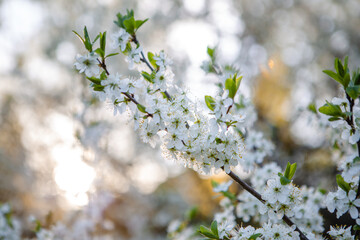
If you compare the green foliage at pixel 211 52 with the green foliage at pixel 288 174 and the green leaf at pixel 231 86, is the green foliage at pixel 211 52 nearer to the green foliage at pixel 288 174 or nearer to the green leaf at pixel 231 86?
the green leaf at pixel 231 86

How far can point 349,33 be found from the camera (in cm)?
590

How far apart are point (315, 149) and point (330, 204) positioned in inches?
118

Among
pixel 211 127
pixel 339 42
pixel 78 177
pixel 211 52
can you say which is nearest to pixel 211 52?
pixel 211 52

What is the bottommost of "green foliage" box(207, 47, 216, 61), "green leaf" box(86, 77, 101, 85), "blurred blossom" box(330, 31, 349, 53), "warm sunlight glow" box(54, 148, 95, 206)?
"green leaf" box(86, 77, 101, 85)

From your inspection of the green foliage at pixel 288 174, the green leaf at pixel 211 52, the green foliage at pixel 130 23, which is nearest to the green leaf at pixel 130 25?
the green foliage at pixel 130 23

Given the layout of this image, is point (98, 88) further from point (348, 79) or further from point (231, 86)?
point (348, 79)

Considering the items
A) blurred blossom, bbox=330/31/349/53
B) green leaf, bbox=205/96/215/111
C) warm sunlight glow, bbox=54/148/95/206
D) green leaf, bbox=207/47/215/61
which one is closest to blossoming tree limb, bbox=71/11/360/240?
green leaf, bbox=205/96/215/111

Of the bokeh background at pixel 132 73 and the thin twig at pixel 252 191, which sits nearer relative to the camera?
the thin twig at pixel 252 191

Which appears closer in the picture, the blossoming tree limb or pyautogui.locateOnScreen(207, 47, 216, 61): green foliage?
the blossoming tree limb

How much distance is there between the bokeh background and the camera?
4.23 meters

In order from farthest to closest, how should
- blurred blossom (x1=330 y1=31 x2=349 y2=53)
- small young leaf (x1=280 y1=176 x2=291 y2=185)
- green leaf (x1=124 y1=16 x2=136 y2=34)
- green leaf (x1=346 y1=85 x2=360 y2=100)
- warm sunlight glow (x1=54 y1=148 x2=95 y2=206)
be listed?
blurred blossom (x1=330 y1=31 x2=349 y2=53)
warm sunlight glow (x1=54 y1=148 x2=95 y2=206)
green leaf (x1=124 y1=16 x2=136 y2=34)
small young leaf (x1=280 y1=176 x2=291 y2=185)
green leaf (x1=346 y1=85 x2=360 y2=100)

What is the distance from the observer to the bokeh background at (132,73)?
167 inches

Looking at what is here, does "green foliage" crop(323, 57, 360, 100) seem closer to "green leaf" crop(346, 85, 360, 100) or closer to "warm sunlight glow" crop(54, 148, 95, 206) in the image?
"green leaf" crop(346, 85, 360, 100)

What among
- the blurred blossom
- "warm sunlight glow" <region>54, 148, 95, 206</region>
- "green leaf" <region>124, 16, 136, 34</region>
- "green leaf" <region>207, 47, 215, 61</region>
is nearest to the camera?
"green leaf" <region>124, 16, 136, 34</region>
